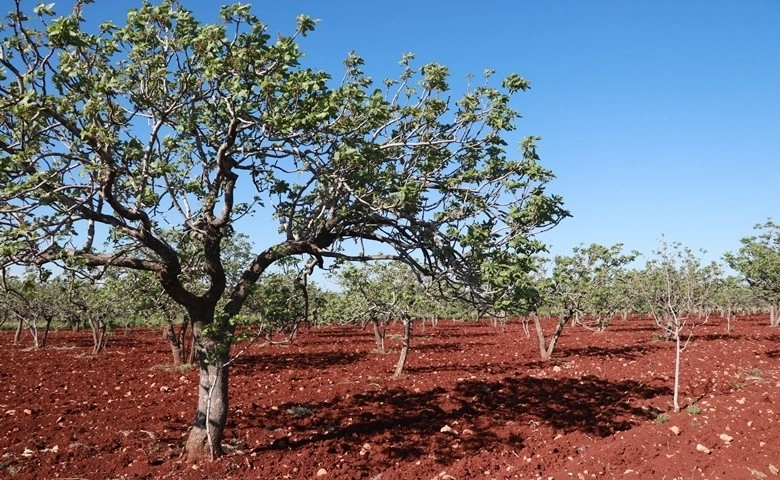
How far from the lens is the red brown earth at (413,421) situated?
9383 millimetres

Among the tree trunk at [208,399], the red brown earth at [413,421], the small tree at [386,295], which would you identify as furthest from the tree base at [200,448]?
the small tree at [386,295]

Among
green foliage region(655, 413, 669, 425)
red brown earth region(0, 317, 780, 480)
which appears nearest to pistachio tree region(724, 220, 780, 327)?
red brown earth region(0, 317, 780, 480)

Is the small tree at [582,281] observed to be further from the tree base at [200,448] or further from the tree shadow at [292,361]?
the tree base at [200,448]

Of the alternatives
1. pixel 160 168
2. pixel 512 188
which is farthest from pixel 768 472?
pixel 160 168

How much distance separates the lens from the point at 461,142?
31.6 ft

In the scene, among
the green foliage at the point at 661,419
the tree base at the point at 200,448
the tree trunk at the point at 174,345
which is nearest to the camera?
the tree base at the point at 200,448

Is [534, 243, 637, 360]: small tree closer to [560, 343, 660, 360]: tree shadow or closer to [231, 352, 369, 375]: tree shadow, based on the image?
[560, 343, 660, 360]: tree shadow

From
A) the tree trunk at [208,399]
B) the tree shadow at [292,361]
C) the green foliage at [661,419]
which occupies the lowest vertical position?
the tree shadow at [292,361]

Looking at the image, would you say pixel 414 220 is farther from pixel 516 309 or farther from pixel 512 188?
pixel 516 309

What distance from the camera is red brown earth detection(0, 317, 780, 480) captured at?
9383 mm

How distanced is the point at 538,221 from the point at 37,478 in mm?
10157

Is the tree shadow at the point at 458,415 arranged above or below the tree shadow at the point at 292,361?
above

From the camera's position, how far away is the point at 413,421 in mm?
12711

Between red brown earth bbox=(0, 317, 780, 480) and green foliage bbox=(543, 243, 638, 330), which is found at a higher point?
green foliage bbox=(543, 243, 638, 330)
